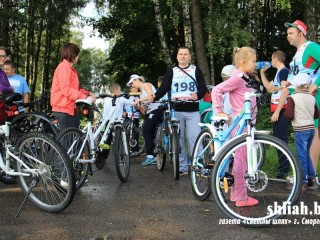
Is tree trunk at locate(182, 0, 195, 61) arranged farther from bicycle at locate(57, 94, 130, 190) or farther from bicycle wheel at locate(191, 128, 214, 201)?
bicycle wheel at locate(191, 128, 214, 201)

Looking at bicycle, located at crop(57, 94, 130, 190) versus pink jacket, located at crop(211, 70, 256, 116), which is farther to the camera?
bicycle, located at crop(57, 94, 130, 190)

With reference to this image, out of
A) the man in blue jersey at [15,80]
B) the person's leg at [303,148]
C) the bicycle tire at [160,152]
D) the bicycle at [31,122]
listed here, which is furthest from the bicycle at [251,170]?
the man in blue jersey at [15,80]

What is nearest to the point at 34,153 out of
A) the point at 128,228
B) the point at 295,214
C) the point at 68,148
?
the point at 68,148

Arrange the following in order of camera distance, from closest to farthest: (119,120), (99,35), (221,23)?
(119,120)
(221,23)
(99,35)

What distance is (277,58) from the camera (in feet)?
23.0

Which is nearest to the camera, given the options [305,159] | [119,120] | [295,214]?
[295,214]

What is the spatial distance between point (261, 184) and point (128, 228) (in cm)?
140

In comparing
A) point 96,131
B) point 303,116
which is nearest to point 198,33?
point 96,131

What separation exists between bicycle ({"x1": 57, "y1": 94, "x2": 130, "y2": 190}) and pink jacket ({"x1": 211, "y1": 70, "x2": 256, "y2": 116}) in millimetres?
2004

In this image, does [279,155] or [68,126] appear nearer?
[279,155]

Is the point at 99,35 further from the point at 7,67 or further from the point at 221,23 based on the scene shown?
the point at 7,67

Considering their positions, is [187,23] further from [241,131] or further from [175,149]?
[241,131]

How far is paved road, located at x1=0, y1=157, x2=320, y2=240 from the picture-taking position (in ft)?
14.2

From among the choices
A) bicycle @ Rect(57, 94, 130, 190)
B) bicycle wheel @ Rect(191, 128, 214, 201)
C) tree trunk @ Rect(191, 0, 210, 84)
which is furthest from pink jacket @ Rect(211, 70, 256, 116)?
tree trunk @ Rect(191, 0, 210, 84)
